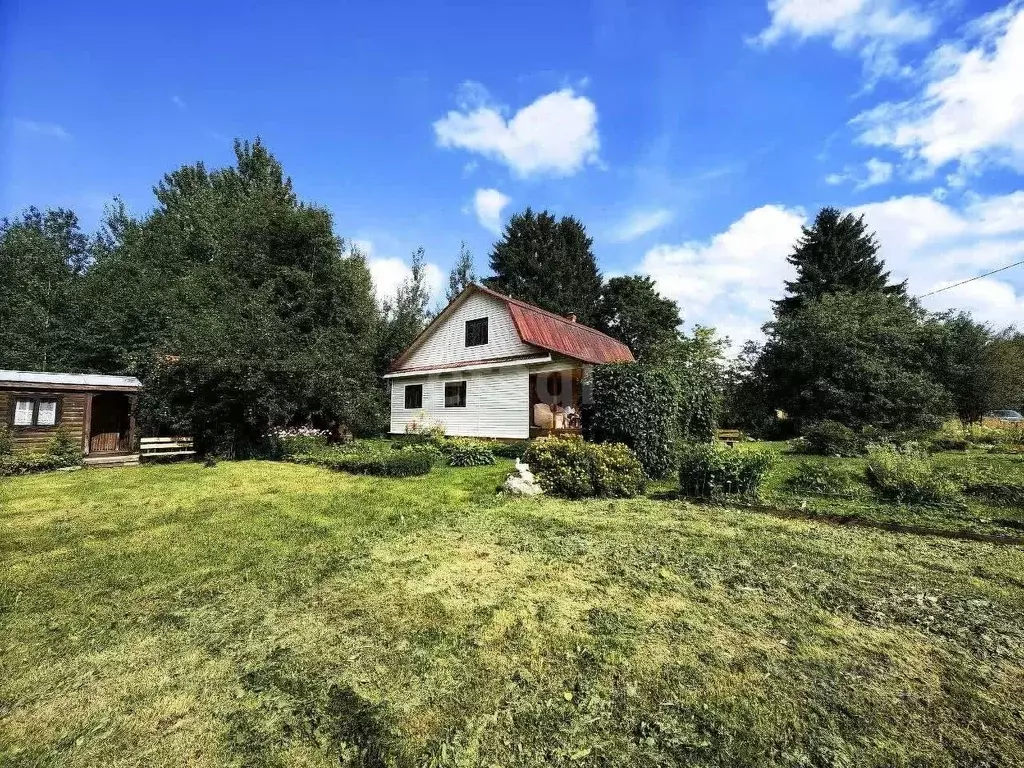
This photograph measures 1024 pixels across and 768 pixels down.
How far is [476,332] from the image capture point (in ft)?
63.7

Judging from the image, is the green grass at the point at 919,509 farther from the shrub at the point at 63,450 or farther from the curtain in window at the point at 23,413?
the curtain in window at the point at 23,413

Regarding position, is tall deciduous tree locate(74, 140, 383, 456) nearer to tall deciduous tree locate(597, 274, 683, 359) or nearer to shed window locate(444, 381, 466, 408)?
shed window locate(444, 381, 466, 408)

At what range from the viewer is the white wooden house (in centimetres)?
1705

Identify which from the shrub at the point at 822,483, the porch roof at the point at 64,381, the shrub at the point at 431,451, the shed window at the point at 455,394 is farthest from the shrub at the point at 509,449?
the porch roof at the point at 64,381

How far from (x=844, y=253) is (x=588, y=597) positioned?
38.5 metres

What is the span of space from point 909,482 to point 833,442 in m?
5.52

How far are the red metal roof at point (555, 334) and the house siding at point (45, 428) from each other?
564 inches

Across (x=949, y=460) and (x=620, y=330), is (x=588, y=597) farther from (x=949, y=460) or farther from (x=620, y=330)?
(x=620, y=330)

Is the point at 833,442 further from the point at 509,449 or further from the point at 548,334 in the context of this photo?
the point at 548,334

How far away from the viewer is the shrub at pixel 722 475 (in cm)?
742

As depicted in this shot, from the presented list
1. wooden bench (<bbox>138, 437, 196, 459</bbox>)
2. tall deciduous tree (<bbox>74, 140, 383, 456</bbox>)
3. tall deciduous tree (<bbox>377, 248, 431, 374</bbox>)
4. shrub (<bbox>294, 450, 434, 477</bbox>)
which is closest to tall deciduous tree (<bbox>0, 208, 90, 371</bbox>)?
tall deciduous tree (<bbox>74, 140, 383, 456</bbox>)

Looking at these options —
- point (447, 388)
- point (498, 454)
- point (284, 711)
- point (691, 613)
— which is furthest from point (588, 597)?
point (447, 388)

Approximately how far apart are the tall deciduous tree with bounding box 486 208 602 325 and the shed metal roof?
24.9 metres

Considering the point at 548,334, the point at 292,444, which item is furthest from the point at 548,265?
the point at 292,444
